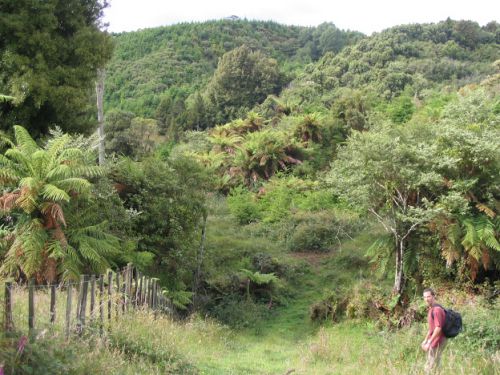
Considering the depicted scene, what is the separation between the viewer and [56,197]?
8648 millimetres

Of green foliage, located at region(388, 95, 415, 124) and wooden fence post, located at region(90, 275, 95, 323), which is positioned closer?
wooden fence post, located at region(90, 275, 95, 323)

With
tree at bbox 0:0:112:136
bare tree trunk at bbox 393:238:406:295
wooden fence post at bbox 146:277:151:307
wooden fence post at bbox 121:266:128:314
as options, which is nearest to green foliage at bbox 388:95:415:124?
bare tree trunk at bbox 393:238:406:295

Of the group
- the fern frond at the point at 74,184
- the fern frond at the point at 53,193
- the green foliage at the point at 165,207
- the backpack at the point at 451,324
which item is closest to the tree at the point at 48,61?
the green foliage at the point at 165,207

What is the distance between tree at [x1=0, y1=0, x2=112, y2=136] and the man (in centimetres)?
944

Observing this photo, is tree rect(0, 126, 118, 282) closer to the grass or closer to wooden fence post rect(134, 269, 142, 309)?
wooden fence post rect(134, 269, 142, 309)

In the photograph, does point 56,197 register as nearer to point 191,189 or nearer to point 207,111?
point 191,189

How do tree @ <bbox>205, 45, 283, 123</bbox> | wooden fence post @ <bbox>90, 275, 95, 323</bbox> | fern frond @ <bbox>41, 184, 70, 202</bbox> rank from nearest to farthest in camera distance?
wooden fence post @ <bbox>90, 275, 95, 323</bbox> < fern frond @ <bbox>41, 184, 70, 202</bbox> < tree @ <bbox>205, 45, 283, 123</bbox>

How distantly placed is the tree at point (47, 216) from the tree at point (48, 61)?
7.89 feet

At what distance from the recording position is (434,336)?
7152mm

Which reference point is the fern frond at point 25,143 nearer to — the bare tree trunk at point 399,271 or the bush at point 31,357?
the bush at point 31,357

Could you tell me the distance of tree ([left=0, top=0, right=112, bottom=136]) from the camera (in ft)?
37.9

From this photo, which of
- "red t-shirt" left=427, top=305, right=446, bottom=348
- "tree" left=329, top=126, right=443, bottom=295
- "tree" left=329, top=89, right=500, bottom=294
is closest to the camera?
"red t-shirt" left=427, top=305, right=446, bottom=348

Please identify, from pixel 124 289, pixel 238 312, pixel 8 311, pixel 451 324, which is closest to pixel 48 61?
pixel 124 289

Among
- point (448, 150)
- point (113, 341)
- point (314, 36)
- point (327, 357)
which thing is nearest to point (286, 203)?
point (448, 150)
